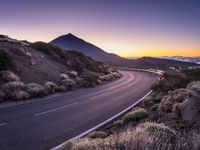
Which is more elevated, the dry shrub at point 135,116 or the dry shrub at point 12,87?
the dry shrub at point 12,87

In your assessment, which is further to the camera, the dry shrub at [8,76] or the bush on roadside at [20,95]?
the dry shrub at [8,76]

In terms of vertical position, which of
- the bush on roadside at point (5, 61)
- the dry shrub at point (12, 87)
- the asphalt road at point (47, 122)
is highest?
the bush on roadside at point (5, 61)

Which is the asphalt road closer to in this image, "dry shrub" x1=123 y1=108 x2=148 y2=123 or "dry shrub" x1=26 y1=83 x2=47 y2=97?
"dry shrub" x1=123 y1=108 x2=148 y2=123

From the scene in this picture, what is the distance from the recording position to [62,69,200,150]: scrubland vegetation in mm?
5117

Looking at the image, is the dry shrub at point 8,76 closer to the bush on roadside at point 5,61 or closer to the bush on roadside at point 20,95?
the bush on roadside at point 5,61

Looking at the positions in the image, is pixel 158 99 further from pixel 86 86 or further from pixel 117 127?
pixel 86 86

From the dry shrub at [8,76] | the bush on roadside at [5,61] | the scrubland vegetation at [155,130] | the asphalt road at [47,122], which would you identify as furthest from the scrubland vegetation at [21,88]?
the scrubland vegetation at [155,130]

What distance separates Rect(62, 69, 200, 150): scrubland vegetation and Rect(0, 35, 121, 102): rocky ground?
28.5 feet

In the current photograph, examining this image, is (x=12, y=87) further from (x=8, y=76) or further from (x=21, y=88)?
(x=8, y=76)

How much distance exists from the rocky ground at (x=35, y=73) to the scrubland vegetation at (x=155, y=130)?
8.70 meters

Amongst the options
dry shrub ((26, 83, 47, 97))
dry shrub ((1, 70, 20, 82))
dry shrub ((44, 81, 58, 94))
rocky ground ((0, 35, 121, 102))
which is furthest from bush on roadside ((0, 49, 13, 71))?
dry shrub ((44, 81, 58, 94))

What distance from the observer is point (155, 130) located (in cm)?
677

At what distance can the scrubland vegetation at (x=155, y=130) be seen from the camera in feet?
16.8

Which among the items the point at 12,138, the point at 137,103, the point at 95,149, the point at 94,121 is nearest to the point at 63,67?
the point at 137,103
